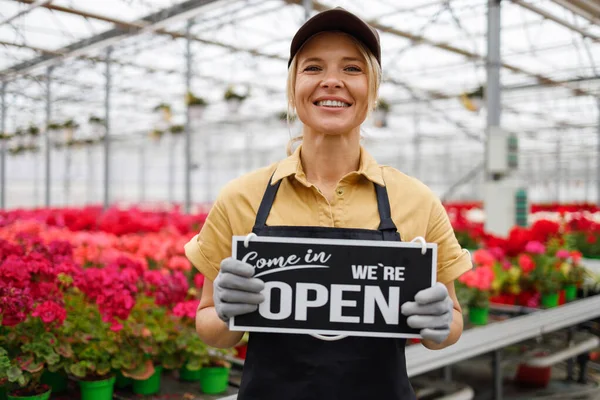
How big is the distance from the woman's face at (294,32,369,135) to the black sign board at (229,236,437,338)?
0.80 feet

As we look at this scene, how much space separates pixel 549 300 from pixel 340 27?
3.42m

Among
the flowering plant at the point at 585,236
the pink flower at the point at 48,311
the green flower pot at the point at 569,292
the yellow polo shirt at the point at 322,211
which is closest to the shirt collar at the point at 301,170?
the yellow polo shirt at the point at 322,211

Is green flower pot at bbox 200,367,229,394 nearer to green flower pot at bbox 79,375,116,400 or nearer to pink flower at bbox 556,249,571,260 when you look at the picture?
green flower pot at bbox 79,375,116,400

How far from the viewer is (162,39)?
14.3 m

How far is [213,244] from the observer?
1162 mm

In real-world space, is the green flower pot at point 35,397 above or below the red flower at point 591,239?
below

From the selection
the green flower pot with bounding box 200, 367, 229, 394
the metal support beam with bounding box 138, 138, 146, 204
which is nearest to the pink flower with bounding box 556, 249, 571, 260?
the green flower pot with bounding box 200, 367, 229, 394

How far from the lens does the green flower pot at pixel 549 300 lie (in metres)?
3.92

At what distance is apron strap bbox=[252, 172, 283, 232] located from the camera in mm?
1123

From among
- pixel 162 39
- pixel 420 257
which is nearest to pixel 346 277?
pixel 420 257

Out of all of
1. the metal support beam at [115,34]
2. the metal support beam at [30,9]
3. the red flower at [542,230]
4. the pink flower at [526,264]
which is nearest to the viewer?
the pink flower at [526,264]

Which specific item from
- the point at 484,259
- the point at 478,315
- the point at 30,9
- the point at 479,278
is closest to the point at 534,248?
the point at 484,259

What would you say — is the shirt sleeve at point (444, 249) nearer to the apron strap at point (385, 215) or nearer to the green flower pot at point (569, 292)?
the apron strap at point (385, 215)

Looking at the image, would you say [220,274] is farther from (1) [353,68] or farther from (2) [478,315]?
(2) [478,315]
